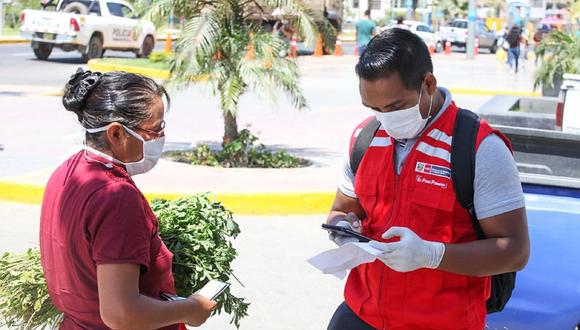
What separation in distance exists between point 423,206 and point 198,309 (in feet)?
2.51

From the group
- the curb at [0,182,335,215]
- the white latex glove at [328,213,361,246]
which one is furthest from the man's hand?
the curb at [0,182,335,215]

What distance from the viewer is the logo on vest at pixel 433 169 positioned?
2785 millimetres

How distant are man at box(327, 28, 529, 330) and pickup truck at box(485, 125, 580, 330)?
147 cm

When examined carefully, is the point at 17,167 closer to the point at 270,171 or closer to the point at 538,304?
the point at 270,171

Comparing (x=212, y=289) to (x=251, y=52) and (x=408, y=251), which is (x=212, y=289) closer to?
(x=408, y=251)

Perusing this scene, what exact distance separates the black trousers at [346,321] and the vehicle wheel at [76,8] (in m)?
25.7

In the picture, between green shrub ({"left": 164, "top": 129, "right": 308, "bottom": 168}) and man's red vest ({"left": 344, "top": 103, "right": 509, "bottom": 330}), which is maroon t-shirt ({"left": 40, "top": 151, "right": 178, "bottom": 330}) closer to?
man's red vest ({"left": 344, "top": 103, "right": 509, "bottom": 330})

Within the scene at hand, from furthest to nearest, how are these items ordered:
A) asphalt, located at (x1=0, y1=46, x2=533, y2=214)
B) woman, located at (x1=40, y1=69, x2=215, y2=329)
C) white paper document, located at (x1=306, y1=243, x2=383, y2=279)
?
asphalt, located at (x1=0, y1=46, x2=533, y2=214)
white paper document, located at (x1=306, y1=243, x2=383, y2=279)
woman, located at (x1=40, y1=69, x2=215, y2=329)

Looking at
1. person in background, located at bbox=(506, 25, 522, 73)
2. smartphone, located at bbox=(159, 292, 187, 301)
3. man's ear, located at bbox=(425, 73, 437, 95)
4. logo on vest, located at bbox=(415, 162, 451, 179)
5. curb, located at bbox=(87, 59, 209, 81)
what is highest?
man's ear, located at bbox=(425, 73, 437, 95)

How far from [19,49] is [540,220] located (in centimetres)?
3028

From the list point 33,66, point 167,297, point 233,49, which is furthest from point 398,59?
point 33,66

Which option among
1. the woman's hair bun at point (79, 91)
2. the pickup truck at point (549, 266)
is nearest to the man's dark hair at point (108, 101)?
the woman's hair bun at point (79, 91)

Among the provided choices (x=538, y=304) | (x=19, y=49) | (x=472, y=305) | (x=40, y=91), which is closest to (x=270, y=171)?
(x=538, y=304)

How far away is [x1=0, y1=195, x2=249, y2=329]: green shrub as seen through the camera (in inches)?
115
